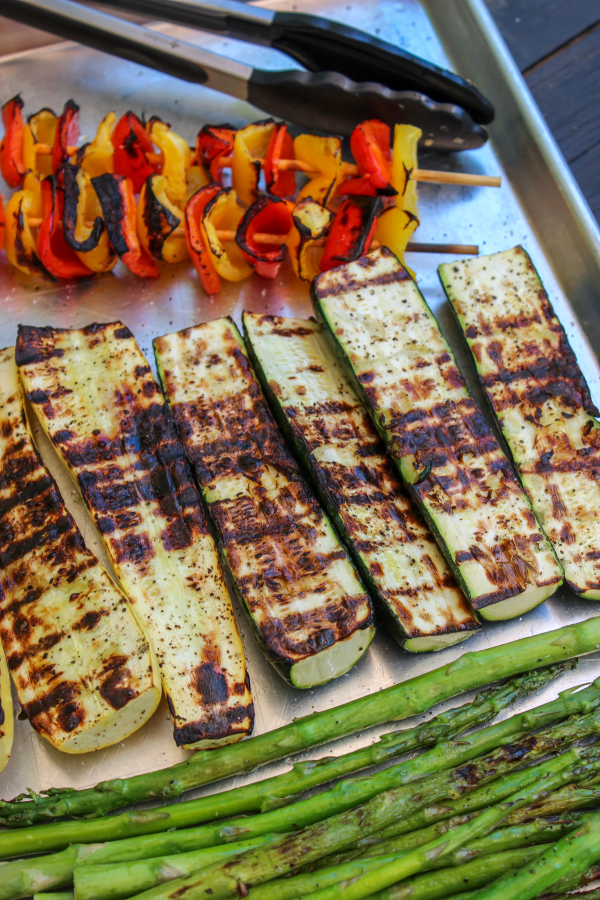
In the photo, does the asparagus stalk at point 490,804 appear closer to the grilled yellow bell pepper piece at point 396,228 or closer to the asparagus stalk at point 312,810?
the asparagus stalk at point 312,810

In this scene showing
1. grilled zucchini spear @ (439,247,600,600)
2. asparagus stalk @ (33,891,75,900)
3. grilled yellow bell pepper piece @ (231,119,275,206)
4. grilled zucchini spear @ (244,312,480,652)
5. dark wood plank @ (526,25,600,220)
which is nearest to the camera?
asparagus stalk @ (33,891,75,900)

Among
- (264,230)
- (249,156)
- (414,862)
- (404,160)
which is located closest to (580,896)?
(414,862)

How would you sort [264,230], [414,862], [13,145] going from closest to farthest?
1. [414,862]
2. [264,230]
3. [13,145]

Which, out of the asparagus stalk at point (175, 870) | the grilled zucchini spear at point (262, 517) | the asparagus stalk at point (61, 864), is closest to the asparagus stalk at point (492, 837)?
the asparagus stalk at point (175, 870)

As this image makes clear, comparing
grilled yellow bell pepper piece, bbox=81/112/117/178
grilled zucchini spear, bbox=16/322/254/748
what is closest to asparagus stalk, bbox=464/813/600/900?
grilled zucchini spear, bbox=16/322/254/748

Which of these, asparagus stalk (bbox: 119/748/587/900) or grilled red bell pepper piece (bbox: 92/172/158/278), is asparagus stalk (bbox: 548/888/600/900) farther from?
grilled red bell pepper piece (bbox: 92/172/158/278)

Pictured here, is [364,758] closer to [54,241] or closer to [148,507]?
[148,507]
